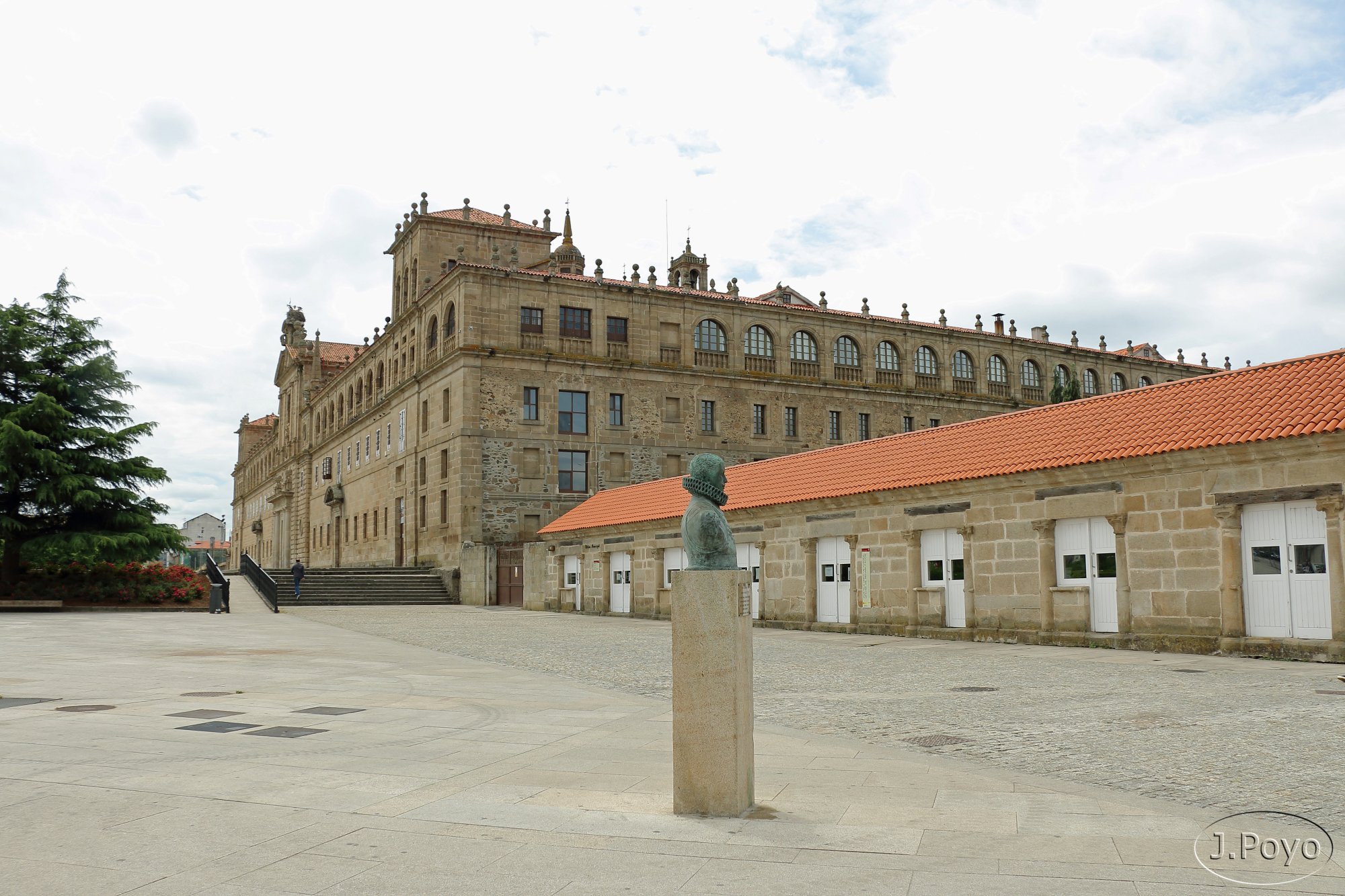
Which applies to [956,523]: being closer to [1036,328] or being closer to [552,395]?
[552,395]

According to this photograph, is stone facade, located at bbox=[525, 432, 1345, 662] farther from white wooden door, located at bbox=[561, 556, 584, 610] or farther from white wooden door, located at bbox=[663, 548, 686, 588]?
white wooden door, located at bbox=[561, 556, 584, 610]

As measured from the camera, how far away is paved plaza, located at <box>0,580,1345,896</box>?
4742 millimetres

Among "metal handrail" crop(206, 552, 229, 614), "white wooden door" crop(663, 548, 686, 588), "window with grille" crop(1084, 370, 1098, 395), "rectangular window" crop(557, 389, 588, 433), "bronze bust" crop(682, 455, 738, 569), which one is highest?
"window with grille" crop(1084, 370, 1098, 395)

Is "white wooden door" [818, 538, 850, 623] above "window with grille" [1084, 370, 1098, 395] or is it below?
below

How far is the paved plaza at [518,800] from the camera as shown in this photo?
4.74 meters

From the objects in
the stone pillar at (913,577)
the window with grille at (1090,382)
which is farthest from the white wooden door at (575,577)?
the window with grille at (1090,382)

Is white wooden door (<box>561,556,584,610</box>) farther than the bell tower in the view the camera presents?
No

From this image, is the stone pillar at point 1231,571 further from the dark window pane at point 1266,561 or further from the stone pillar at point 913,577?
the stone pillar at point 913,577

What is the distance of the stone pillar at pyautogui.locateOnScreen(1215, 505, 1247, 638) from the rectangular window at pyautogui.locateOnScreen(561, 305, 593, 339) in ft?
111

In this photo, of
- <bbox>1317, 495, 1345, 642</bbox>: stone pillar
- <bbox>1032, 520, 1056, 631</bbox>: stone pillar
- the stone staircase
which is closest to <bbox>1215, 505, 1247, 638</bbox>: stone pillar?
<bbox>1317, 495, 1345, 642</bbox>: stone pillar

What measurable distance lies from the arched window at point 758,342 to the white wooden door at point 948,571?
2960cm

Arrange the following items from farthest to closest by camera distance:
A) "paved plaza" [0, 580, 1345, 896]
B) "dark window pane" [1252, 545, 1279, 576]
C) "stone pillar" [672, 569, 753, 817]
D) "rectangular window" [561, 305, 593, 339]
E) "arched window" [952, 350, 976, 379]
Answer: "arched window" [952, 350, 976, 379]
"rectangular window" [561, 305, 593, 339]
"dark window pane" [1252, 545, 1279, 576]
"stone pillar" [672, 569, 753, 817]
"paved plaza" [0, 580, 1345, 896]

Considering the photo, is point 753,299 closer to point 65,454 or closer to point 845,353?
point 845,353

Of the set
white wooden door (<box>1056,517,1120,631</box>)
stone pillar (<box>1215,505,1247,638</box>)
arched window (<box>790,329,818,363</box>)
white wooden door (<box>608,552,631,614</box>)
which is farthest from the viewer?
arched window (<box>790,329,818,363</box>)
